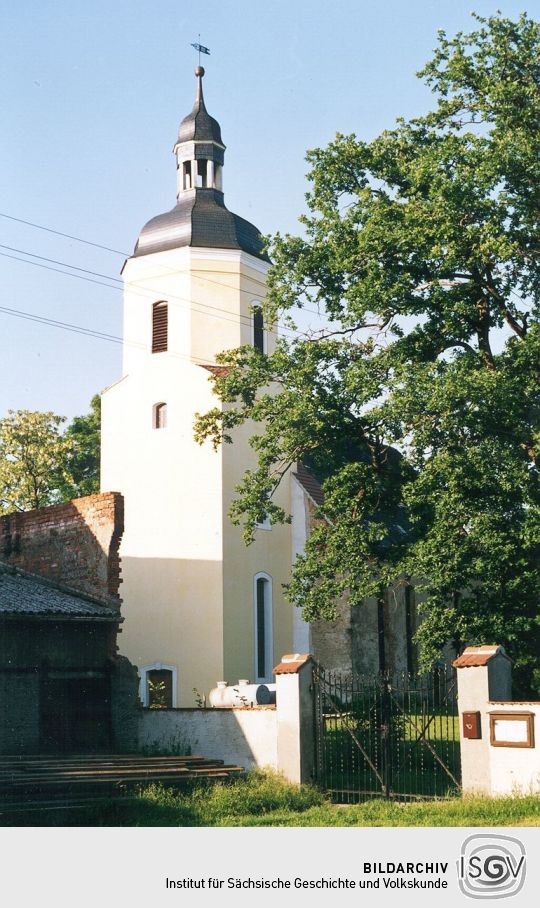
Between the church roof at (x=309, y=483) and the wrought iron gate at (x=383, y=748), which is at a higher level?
the church roof at (x=309, y=483)

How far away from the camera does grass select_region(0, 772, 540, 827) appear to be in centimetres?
Result: 1367

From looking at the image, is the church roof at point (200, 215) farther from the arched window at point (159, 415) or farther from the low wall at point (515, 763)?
→ the low wall at point (515, 763)

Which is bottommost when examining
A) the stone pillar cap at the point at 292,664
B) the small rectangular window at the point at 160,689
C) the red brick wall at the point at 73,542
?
the small rectangular window at the point at 160,689

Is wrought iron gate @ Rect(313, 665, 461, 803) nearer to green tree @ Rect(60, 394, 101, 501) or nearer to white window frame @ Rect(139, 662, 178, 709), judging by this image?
white window frame @ Rect(139, 662, 178, 709)

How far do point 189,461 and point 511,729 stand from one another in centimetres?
1764

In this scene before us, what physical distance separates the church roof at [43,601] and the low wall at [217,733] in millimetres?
2248

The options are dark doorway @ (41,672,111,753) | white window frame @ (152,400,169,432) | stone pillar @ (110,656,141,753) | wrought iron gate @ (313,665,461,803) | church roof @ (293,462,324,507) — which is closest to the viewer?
wrought iron gate @ (313,665,461,803)

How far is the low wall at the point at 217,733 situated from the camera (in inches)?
743

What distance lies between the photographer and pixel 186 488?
1234 inches

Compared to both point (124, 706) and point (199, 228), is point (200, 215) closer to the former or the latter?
point (199, 228)

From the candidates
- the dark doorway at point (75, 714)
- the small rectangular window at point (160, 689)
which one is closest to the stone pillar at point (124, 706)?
the dark doorway at point (75, 714)

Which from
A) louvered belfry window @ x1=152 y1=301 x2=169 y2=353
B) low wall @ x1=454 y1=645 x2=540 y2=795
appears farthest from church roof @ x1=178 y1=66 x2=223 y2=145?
low wall @ x1=454 y1=645 x2=540 y2=795

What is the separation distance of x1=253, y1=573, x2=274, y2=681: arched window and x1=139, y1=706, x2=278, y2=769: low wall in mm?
9033
